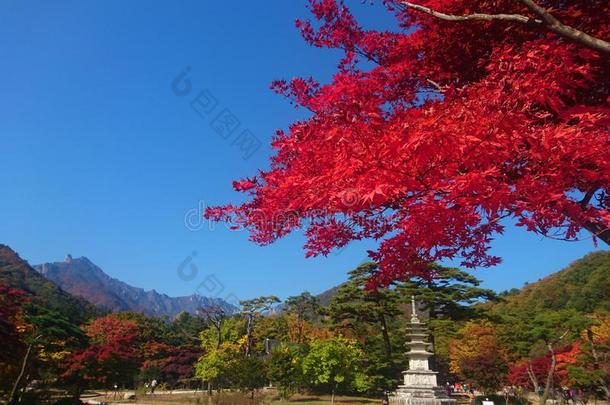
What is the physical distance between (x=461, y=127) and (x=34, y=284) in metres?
101

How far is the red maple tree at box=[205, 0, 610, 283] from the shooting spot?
358cm

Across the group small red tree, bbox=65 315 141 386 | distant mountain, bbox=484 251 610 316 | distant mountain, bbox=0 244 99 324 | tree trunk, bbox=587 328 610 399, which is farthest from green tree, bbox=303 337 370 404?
distant mountain, bbox=0 244 99 324

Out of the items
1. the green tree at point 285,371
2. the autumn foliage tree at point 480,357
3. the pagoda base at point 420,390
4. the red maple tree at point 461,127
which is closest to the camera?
the red maple tree at point 461,127

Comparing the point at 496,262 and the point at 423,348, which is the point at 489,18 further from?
the point at 423,348

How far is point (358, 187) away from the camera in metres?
3.78

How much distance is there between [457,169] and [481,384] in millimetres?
28495

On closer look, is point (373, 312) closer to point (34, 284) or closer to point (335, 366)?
point (335, 366)

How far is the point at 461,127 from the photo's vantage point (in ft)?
11.6

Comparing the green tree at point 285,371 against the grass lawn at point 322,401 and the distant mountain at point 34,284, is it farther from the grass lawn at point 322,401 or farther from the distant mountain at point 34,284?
the distant mountain at point 34,284

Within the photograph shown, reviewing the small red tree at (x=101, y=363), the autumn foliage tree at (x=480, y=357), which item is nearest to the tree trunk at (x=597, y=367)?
the autumn foliage tree at (x=480, y=357)

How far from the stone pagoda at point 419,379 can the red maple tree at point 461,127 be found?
1361cm

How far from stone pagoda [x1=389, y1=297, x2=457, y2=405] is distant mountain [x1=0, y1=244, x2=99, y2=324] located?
52.0 m

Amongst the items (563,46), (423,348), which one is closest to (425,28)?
(563,46)

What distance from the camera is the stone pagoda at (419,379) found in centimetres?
1703
